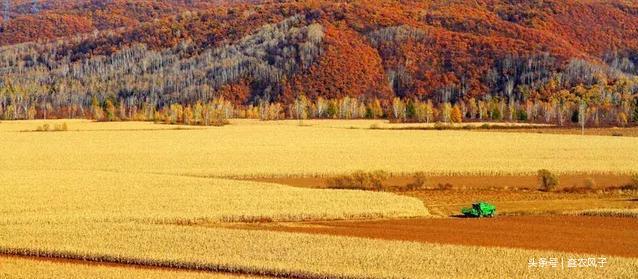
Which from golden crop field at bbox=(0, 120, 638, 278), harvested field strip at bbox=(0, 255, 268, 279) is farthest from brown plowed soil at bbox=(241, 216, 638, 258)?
harvested field strip at bbox=(0, 255, 268, 279)

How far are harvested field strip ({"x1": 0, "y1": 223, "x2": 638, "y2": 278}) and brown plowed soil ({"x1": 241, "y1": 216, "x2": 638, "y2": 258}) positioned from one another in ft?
6.59

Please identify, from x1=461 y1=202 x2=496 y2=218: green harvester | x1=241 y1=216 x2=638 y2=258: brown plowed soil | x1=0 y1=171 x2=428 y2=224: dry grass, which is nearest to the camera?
x1=241 y1=216 x2=638 y2=258: brown plowed soil

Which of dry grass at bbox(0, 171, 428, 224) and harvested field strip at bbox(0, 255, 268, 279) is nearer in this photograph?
harvested field strip at bbox(0, 255, 268, 279)

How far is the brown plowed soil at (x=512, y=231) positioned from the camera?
105 feet

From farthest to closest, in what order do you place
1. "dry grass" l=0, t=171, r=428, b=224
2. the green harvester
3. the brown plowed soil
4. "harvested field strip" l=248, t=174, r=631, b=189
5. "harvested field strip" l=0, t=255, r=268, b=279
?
"harvested field strip" l=248, t=174, r=631, b=189
the green harvester
"dry grass" l=0, t=171, r=428, b=224
the brown plowed soil
"harvested field strip" l=0, t=255, r=268, b=279

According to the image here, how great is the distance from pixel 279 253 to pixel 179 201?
14081 mm

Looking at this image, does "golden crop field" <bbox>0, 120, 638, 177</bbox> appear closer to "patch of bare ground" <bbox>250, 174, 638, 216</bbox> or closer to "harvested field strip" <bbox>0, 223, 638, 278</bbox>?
"patch of bare ground" <bbox>250, 174, 638, 216</bbox>

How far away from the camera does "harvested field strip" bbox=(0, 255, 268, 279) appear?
26.6m

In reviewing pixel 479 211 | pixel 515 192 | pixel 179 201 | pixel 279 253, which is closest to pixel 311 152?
pixel 515 192

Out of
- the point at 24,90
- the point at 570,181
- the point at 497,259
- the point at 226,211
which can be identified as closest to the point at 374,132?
the point at 570,181

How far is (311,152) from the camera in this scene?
73938 millimetres

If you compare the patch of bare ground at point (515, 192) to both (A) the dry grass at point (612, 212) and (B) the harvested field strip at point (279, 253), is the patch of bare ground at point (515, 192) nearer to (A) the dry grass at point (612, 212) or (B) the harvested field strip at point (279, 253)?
(A) the dry grass at point (612, 212)

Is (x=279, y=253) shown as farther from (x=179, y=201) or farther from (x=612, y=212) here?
(x=612, y=212)

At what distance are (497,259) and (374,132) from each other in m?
77.3
